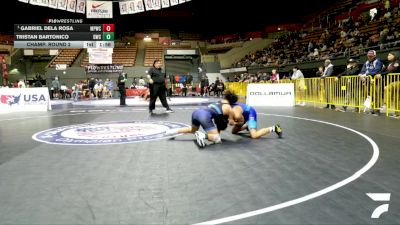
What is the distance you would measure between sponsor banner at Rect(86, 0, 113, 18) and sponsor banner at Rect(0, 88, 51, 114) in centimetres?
672

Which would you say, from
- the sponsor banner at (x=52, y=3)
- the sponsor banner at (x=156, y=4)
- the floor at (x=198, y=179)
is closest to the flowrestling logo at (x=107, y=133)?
the floor at (x=198, y=179)

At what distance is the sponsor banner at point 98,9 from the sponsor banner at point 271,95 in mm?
9788

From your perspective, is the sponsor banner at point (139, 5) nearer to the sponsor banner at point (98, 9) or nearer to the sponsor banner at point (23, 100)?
the sponsor banner at point (98, 9)

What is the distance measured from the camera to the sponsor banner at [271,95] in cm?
1498

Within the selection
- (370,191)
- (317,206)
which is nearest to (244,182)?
(317,206)

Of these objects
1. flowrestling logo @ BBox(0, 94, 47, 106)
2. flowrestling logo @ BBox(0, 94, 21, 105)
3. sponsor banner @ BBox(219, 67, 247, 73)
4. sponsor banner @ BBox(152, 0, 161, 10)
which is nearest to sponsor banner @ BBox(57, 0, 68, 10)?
sponsor banner @ BBox(152, 0, 161, 10)

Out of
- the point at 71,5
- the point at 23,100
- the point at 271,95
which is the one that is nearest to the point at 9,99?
the point at 23,100

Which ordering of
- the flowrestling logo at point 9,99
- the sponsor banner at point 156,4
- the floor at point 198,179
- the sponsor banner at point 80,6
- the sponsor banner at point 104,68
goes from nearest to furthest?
the floor at point 198,179
the flowrestling logo at point 9,99
the sponsor banner at point 156,4
the sponsor banner at point 80,6
the sponsor banner at point 104,68

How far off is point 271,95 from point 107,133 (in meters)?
9.59

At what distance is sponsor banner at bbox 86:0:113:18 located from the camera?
19500 mm

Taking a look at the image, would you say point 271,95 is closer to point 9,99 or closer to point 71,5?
point 9,99

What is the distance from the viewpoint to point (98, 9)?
65.1ft

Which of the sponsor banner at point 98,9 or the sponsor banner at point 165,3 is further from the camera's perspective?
the sponsor banner at point 98,9

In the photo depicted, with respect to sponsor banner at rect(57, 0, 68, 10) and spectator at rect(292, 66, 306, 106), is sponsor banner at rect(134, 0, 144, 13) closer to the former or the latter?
sponsor banner at rect(57, 0, 68, 10)
